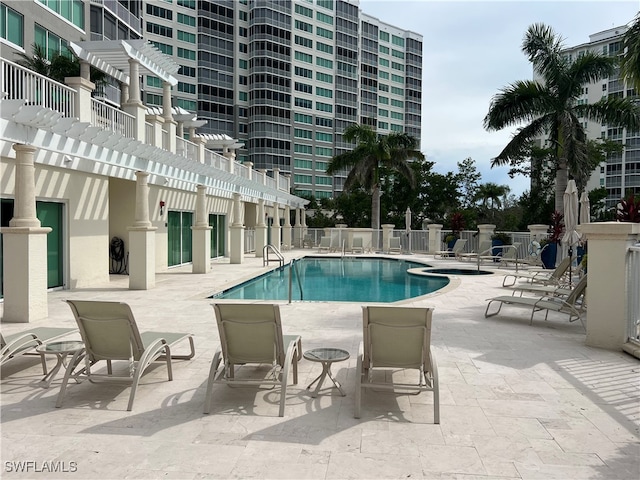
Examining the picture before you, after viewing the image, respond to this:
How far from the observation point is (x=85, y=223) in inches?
537

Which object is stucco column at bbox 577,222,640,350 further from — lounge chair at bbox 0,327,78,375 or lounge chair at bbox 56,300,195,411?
lounge chair at bbox 0,327,78,375

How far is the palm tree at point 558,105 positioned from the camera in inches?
827

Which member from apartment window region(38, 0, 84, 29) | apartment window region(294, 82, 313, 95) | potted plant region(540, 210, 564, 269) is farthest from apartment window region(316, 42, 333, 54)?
potted plant region(540, 210, 564, 269)

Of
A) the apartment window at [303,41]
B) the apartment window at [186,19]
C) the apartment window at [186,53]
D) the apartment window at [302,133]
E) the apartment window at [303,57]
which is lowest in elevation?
the apartment window at [302,133]

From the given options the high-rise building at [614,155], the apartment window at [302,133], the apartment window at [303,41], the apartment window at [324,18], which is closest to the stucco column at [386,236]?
the apartment window at [302,133]

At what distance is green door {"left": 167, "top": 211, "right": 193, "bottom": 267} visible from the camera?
1984 cm

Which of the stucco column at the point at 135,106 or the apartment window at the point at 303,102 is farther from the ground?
the apartment window at the point at 303,102

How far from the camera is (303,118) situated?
7481cm

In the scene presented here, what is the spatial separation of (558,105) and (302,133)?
56.0 meters

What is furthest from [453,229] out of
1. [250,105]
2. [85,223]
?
[250,105]

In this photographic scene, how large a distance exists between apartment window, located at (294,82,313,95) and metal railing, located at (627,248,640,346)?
71.2m

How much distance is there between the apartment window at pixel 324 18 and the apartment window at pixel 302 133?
57.8 ft

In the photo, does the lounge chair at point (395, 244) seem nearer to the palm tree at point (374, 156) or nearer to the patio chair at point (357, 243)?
the patio chair at point (357, 243)

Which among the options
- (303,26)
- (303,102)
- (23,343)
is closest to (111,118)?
(23,343)
